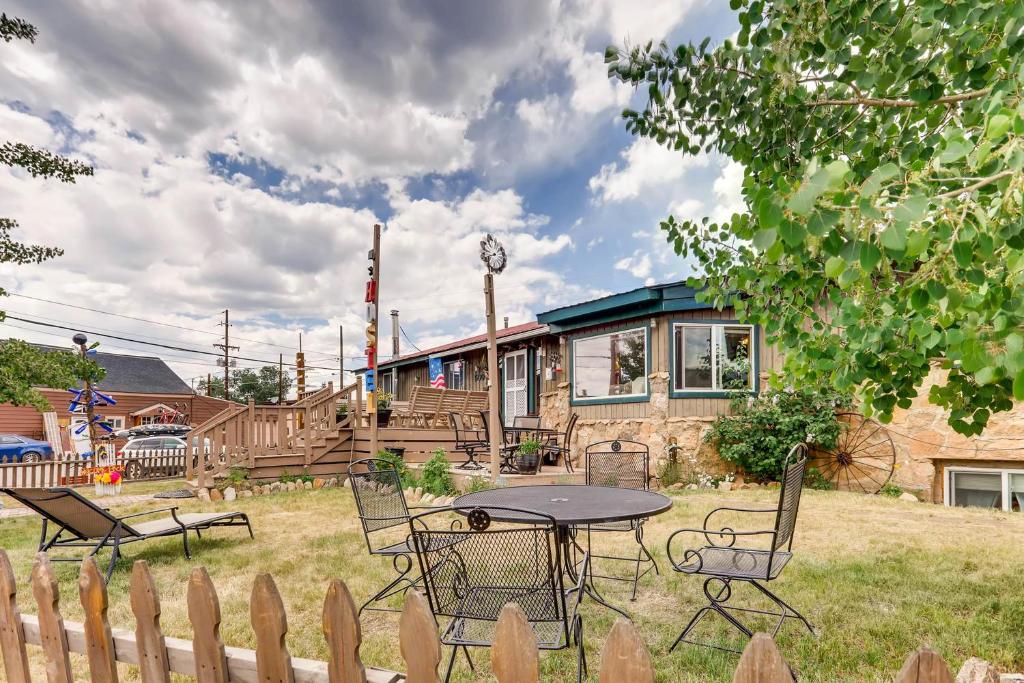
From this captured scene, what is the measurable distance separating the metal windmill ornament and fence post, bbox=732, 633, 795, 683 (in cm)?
690

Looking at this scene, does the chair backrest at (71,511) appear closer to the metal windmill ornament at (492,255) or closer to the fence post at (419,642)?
the fence post at (419,642)

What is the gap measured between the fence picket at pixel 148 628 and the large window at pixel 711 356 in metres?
9.22

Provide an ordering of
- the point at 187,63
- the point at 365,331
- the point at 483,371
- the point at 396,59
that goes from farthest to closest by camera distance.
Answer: the point at 483,371 < the point at 365,331 < the point at 396,59 < the point at 187,63

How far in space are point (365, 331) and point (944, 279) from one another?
8.98 meters

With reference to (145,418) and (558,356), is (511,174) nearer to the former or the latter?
(558,356)

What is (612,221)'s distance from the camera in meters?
16.9

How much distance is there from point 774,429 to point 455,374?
9.95 m

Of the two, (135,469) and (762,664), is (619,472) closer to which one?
(762,664)

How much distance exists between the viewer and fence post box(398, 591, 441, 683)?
1.29 m

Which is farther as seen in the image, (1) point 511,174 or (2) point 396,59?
(1) point 511,174

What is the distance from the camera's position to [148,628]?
1629 mm

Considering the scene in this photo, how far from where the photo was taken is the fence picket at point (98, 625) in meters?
1.71

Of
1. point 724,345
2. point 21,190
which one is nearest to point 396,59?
point 21,190

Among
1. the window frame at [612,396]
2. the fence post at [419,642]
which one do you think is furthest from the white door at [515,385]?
the fence post at [419,642]
